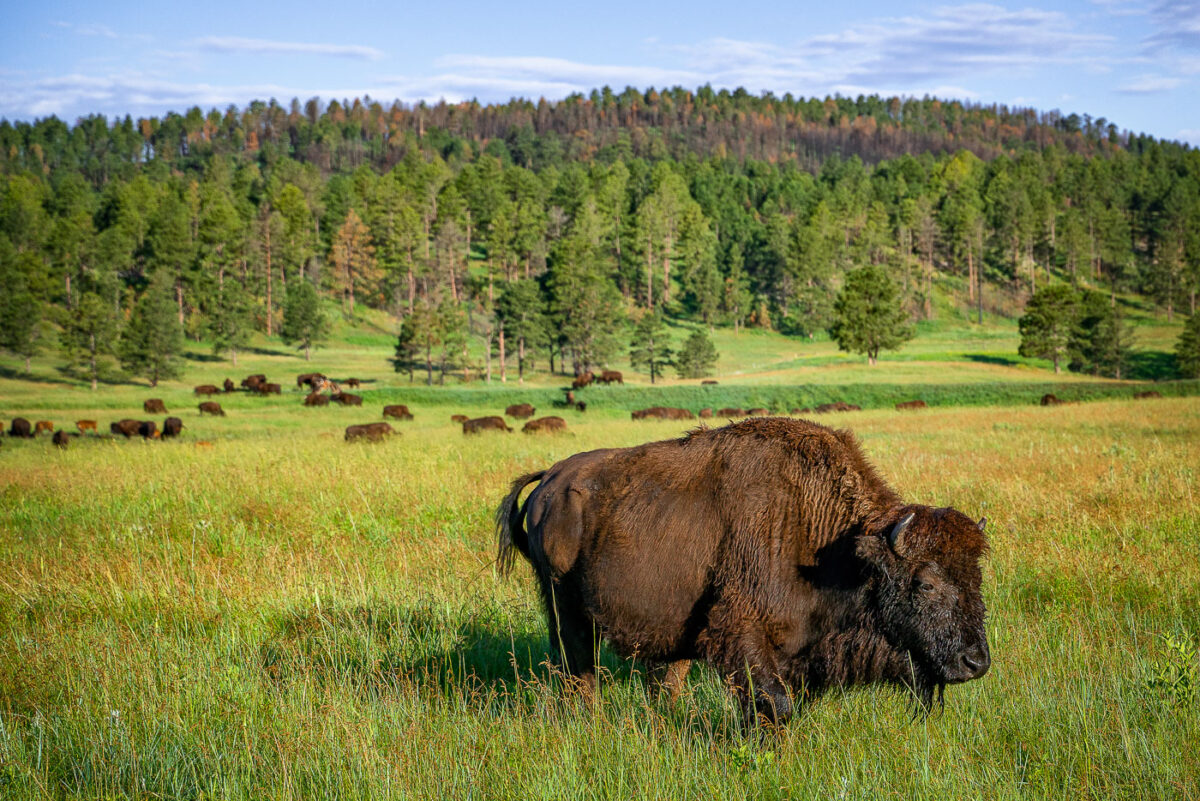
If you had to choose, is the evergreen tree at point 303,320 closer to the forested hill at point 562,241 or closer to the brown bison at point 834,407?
the forested hill at point 562,241

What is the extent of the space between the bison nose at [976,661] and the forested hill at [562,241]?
63195 mm

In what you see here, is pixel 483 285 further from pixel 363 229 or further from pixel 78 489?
pixel 78 489

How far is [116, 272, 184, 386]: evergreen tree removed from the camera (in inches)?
2381

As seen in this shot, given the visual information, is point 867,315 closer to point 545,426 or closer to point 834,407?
point 834,407

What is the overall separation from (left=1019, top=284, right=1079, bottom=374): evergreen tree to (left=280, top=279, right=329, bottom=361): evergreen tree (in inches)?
2555

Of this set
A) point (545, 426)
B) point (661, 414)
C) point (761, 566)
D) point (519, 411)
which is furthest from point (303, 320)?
point (761, 566)

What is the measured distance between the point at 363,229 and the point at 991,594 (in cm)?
10547

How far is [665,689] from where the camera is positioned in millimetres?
5188

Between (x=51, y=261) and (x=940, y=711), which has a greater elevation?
(x=51, y=261)

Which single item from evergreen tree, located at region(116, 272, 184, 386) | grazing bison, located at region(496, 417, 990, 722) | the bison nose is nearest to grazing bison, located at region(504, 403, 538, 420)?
evergreen tree, located at region(116, 272, 184, 386)

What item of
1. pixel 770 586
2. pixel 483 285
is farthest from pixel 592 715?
pixel 483 285

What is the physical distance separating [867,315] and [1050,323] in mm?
15508

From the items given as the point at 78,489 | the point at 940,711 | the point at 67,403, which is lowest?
the point at 67,403

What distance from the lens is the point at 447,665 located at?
19.5 feet
